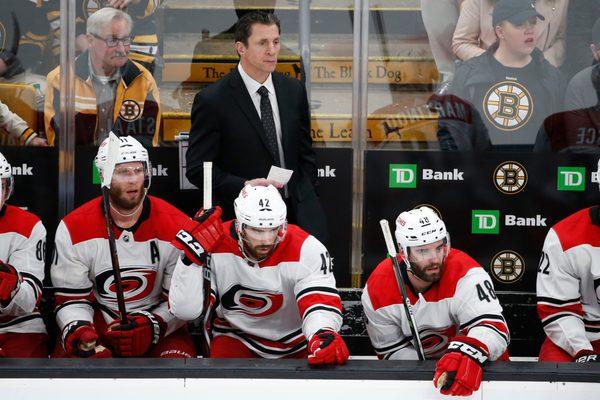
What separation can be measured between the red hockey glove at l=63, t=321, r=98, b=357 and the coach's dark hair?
1.23m

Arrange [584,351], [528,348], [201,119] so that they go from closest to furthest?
[584,351]
[201,119]
[528,348]

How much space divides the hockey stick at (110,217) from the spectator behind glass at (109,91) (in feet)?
2.47

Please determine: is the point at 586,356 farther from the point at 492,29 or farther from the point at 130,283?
the point at 130,283

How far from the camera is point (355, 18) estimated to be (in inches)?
203

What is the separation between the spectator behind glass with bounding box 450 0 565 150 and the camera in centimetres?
512

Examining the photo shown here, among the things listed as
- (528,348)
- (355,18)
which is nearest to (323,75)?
(355,18)

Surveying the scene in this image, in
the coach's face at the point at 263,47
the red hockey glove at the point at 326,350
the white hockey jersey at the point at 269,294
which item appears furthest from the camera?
the coach's face at the point at 263,47

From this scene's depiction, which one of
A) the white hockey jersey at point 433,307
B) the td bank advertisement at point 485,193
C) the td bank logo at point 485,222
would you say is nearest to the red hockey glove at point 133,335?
the white hockey jersey at point 433,307

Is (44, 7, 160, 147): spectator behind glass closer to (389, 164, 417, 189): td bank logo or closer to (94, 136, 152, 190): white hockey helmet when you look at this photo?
(94, 136, 152, 190): white hockey helmet

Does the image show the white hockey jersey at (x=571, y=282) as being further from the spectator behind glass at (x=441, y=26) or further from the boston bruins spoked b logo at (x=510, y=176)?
the spectator behind glass at (x=441, y=26)

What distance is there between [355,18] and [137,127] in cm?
99

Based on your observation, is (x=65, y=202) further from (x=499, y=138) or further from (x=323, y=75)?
(x=499, y=138)

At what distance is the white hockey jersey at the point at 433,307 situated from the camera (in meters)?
4.24

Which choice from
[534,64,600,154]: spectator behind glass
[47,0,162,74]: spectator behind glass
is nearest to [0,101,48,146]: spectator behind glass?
[47,0,162,74]: spectator behind glass
